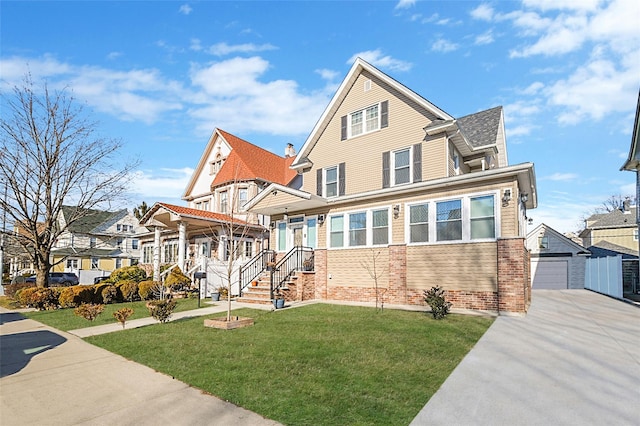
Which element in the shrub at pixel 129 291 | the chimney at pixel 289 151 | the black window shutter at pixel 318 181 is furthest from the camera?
the chimney at pixel 289 151

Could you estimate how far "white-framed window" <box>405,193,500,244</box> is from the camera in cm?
1122

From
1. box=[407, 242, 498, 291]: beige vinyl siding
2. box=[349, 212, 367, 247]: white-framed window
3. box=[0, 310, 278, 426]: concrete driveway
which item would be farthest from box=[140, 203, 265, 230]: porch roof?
box=[0, 310, 278, 426]: concrete driveway

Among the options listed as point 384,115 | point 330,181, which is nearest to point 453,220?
point 384,115

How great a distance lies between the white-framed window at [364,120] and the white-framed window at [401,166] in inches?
68.0

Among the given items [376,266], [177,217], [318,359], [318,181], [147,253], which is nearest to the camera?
[318,359]

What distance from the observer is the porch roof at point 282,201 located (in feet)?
48.9

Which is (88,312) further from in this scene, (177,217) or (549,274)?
(549,274)

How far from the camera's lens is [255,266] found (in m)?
16.8

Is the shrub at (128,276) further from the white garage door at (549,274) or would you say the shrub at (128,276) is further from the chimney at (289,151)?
the white garage door at (549,274)

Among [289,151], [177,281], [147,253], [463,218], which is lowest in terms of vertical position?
[177,281]

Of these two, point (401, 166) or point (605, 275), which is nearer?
point (401, 166)

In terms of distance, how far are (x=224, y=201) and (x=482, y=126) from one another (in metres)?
17.4

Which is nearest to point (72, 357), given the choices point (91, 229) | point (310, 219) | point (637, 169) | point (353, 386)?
point (353, 386)

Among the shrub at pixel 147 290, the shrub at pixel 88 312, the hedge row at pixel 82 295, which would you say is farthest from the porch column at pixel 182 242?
the shrub at pixel 88 312
